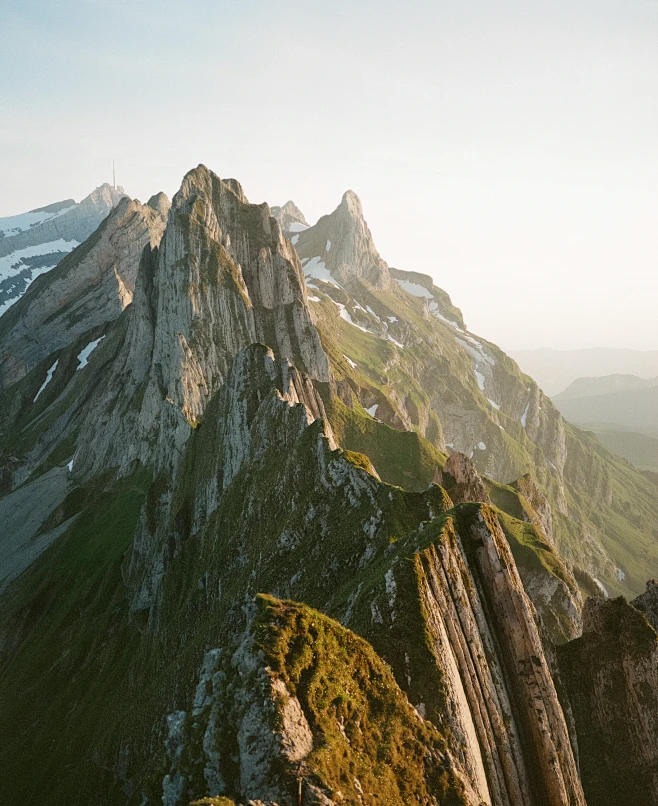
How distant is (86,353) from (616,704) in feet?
592

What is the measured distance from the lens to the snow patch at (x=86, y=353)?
174375 mm

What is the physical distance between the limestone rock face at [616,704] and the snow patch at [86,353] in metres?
172

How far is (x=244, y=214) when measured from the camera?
14038cm

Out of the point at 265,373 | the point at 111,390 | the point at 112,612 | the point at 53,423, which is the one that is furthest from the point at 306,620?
the point at 53,423

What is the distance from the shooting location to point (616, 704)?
98.1 feet

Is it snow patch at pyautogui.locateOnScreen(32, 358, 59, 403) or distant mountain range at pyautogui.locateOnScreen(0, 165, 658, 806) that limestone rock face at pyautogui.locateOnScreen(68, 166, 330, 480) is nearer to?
distant mountain range at pyautogui.locateOnScreen(0, 165, 658, 806)

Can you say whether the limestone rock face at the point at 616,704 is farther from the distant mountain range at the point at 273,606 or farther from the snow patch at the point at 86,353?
the snow patch at the point at 86,353

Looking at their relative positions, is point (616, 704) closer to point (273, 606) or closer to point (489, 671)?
point (489, 671)

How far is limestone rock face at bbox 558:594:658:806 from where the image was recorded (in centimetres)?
2817

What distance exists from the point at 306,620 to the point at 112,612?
73.6 m

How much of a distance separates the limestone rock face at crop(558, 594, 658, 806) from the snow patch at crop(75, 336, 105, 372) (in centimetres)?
17182

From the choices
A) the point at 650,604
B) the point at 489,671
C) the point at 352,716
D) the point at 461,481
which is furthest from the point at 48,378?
the point at 352,716

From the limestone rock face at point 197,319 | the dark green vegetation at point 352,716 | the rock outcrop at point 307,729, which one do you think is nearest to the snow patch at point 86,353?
the limestone rock face at point 197,319

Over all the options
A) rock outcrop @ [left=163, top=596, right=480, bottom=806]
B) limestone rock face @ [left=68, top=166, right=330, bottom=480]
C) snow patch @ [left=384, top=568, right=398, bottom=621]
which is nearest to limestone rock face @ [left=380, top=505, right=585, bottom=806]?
snow patch @ [left=384, top=568, right=398, bottom=621]
